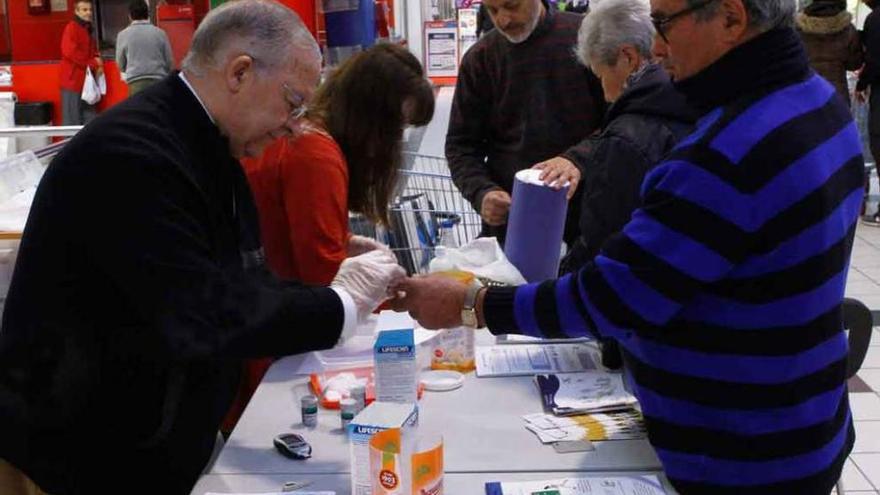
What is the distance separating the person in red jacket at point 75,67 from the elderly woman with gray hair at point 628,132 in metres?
9.26

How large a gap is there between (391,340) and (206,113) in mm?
611

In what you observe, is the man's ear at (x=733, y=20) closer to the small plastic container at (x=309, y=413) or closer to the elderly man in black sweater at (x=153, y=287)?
the elderly man in black sweater at (x=153, y=287)

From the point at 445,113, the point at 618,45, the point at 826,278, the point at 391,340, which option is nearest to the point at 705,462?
the point at 826,278

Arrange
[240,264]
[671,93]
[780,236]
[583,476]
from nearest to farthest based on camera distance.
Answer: [780,236], [583,476], [240,264], [671,93]

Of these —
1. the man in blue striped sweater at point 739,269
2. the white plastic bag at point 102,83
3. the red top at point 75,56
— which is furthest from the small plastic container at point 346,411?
the white plastic bag at point 102,83

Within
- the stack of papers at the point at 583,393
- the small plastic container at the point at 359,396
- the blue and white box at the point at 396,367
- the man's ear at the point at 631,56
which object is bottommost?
the stack of papers at the point at 583,393

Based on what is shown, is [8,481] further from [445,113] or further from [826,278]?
[445,113]

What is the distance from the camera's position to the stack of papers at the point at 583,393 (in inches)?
82.9

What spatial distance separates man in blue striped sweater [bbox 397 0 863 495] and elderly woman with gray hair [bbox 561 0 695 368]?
0.56m

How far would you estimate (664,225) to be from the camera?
1.53 metres

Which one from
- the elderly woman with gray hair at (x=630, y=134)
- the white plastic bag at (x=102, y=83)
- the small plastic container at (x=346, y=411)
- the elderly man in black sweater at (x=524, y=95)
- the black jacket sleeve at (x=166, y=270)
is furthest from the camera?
the white plastic bag at (x=102, y=83)

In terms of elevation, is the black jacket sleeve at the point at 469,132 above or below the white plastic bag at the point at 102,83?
above

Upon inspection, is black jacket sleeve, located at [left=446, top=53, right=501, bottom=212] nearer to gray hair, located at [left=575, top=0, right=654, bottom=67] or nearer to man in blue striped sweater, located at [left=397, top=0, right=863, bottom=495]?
gray hair, located at [left=575, top=0, right=654, bottom=67]

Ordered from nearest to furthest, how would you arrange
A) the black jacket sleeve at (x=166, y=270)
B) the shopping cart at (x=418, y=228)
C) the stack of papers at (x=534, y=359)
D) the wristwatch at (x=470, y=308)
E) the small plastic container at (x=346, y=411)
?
the black jacket sleeve at (x=166, y=270) < the wristwatch at (x=470, y=308) < the small plastic container at (x=346, y=411) < the stack of papers at (x=534, y=359) < the shopping cart at (x=418, y=228)
